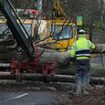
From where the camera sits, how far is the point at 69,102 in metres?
13.2

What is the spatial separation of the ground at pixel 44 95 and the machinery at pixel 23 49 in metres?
0.52

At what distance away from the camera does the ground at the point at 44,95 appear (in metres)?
13.0

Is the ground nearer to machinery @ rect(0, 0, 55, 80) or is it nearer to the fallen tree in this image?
the fallen tree

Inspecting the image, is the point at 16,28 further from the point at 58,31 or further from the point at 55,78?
the point at 58,31

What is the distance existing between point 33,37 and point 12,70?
6.60 feet

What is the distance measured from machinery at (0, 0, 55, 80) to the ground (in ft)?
1.71

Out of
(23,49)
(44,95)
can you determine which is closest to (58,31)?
(23,49)

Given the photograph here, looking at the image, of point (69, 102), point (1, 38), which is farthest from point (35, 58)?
point (69, 102)

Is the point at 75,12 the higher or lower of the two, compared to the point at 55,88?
higher

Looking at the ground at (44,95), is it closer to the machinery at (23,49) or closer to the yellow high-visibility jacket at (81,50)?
the machinery at (23,49)

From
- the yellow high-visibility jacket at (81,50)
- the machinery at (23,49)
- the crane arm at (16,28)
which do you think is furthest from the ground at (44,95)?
the crane arm at (16,28)

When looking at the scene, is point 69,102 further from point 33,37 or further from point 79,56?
point 33,37

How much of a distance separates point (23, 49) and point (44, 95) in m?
3.05

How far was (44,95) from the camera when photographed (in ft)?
51.5
